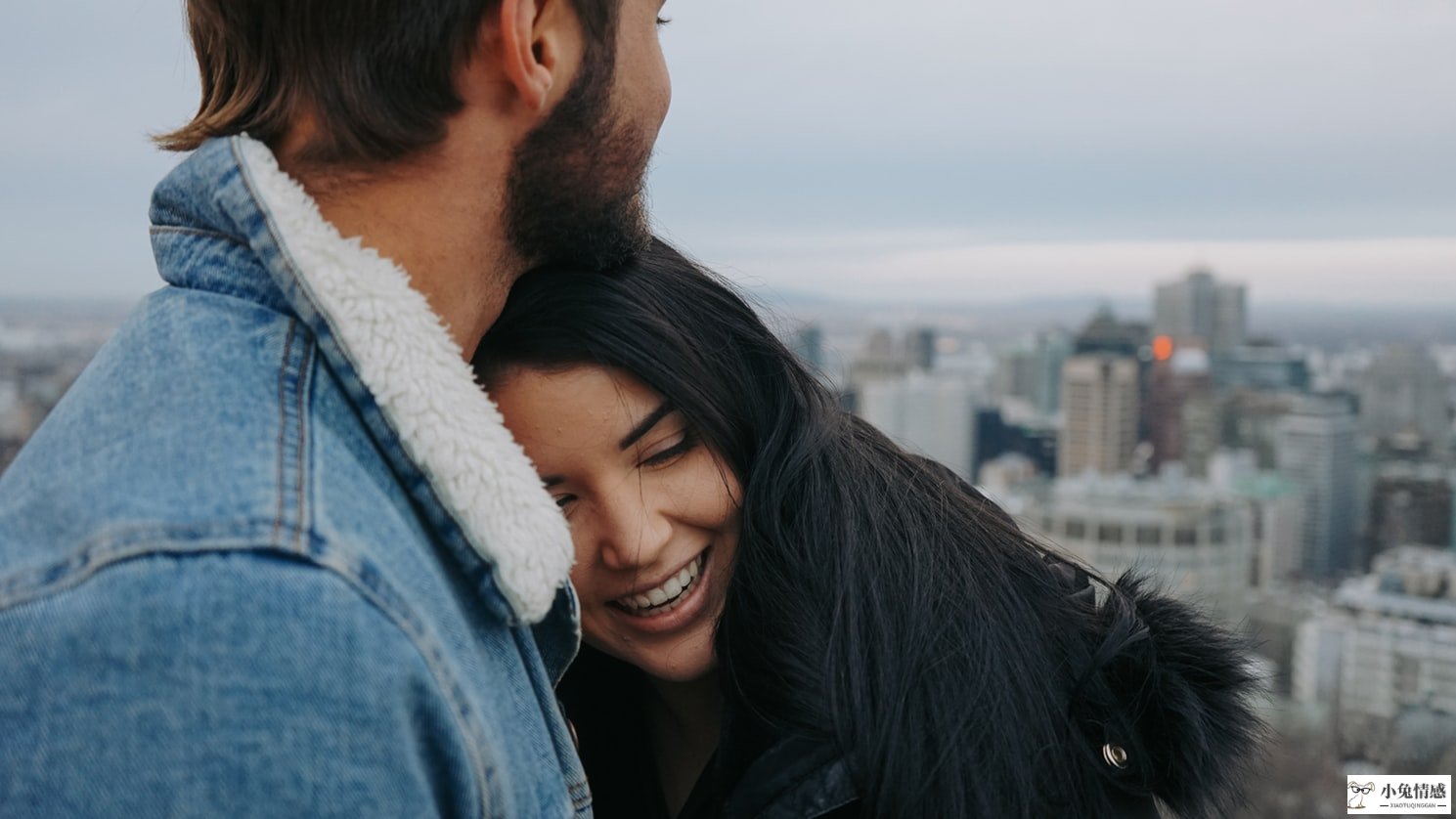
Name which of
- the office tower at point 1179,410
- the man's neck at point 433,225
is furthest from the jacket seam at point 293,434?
the office tower at point 1179,410

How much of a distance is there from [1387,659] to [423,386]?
27.9m

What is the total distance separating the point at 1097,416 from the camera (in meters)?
42.2

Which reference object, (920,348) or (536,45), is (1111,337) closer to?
(920,348)

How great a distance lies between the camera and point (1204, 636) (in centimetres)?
176

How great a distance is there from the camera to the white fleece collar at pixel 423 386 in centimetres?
96

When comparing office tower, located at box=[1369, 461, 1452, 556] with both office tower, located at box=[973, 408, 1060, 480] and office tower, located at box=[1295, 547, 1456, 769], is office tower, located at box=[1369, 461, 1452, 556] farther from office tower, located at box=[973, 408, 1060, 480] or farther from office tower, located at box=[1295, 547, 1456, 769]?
office tower, located at box=[973, 408, 1060, 480]

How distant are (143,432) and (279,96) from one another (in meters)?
0.35

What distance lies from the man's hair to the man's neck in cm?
2

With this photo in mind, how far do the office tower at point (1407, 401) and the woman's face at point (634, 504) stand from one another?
131 ft

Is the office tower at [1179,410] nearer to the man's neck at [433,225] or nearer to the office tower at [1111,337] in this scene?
the office tower at [1111,337]

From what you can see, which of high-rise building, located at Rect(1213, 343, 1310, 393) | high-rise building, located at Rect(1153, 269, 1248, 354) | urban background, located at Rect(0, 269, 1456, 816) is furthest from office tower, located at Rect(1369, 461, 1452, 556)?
high-rise building, located at Rect(1153, 269, 1248, 354)

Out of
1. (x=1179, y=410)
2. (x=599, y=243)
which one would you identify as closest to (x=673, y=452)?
(x=599, y=243)

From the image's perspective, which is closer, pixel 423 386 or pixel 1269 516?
pixel 423 386

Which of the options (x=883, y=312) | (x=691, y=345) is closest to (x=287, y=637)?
(x=691, y=345)
